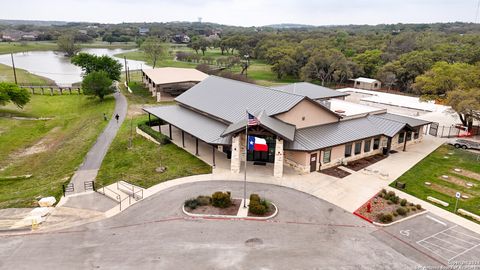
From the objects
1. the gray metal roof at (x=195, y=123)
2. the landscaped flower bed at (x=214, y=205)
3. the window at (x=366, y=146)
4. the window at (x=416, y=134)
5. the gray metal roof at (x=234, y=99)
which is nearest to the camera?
the landscaped flower bed at (x=214, y=205)

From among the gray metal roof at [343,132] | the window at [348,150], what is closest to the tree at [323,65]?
the gray metal roof at [343,132]

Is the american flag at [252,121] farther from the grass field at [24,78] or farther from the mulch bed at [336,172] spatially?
the grass field at [24,78]

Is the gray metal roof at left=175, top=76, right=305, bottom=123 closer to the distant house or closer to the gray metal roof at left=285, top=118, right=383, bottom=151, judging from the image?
the gray metal roof at left=285, top=118, right=383, bottom=151

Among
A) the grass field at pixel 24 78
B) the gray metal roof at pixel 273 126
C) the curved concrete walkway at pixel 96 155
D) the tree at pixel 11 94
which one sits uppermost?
the gray metal roof at pixel 273 126

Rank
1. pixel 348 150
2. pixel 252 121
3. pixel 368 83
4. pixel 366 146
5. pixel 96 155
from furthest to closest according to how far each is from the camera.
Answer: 1. pixel 368 83
2. pixel 96 155
3. pixel 366 146
4. pixel 348 150
5. pixel 252 121

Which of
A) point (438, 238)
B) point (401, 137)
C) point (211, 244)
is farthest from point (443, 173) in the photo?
point (211, 244)

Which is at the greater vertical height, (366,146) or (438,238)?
(366,146)

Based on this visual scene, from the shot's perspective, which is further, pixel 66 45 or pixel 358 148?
pixel 66 45

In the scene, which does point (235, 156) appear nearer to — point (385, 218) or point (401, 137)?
point (385, 218)

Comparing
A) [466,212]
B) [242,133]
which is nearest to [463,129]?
[466,212]
